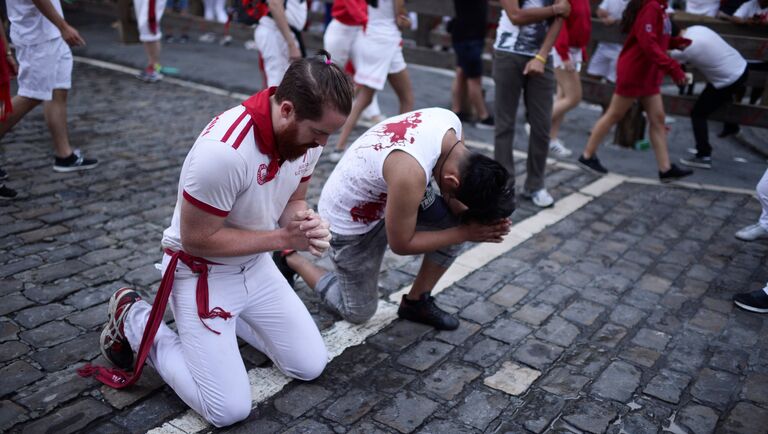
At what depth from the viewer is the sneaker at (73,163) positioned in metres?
5.42

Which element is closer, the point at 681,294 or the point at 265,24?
the point at 681,294

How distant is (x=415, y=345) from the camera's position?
3355 millimetres

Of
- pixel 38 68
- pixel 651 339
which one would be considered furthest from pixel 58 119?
pixel 651 339

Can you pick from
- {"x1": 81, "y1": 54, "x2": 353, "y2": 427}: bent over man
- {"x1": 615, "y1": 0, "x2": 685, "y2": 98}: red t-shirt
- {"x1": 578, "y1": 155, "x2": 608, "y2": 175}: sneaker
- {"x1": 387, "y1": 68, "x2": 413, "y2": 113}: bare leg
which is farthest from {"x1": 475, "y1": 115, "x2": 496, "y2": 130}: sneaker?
{"x1": 81, "y1": 54, "x2": 353, "y2": 427}: bent over man

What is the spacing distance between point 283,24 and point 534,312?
10.9 ft

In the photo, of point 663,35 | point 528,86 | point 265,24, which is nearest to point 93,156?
point 265,24

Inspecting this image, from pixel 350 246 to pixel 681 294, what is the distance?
203cm

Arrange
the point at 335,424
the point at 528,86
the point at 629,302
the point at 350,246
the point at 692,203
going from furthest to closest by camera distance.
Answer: the point at 692,203 → the point at 528,86 → the point at 629,302 → the point at 350,246 → the point at 335,424

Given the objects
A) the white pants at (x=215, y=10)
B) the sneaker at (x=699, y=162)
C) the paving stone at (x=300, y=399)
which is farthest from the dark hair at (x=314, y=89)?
the white pants at (x=215, y=10)

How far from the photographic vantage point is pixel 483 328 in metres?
3.52

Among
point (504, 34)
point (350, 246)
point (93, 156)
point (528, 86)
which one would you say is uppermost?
point (504, 34)

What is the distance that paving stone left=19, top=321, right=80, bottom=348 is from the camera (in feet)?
10.5

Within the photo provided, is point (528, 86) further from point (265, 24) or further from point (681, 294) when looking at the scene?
point (265, 24)

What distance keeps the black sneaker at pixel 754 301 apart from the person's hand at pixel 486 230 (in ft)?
5.72
